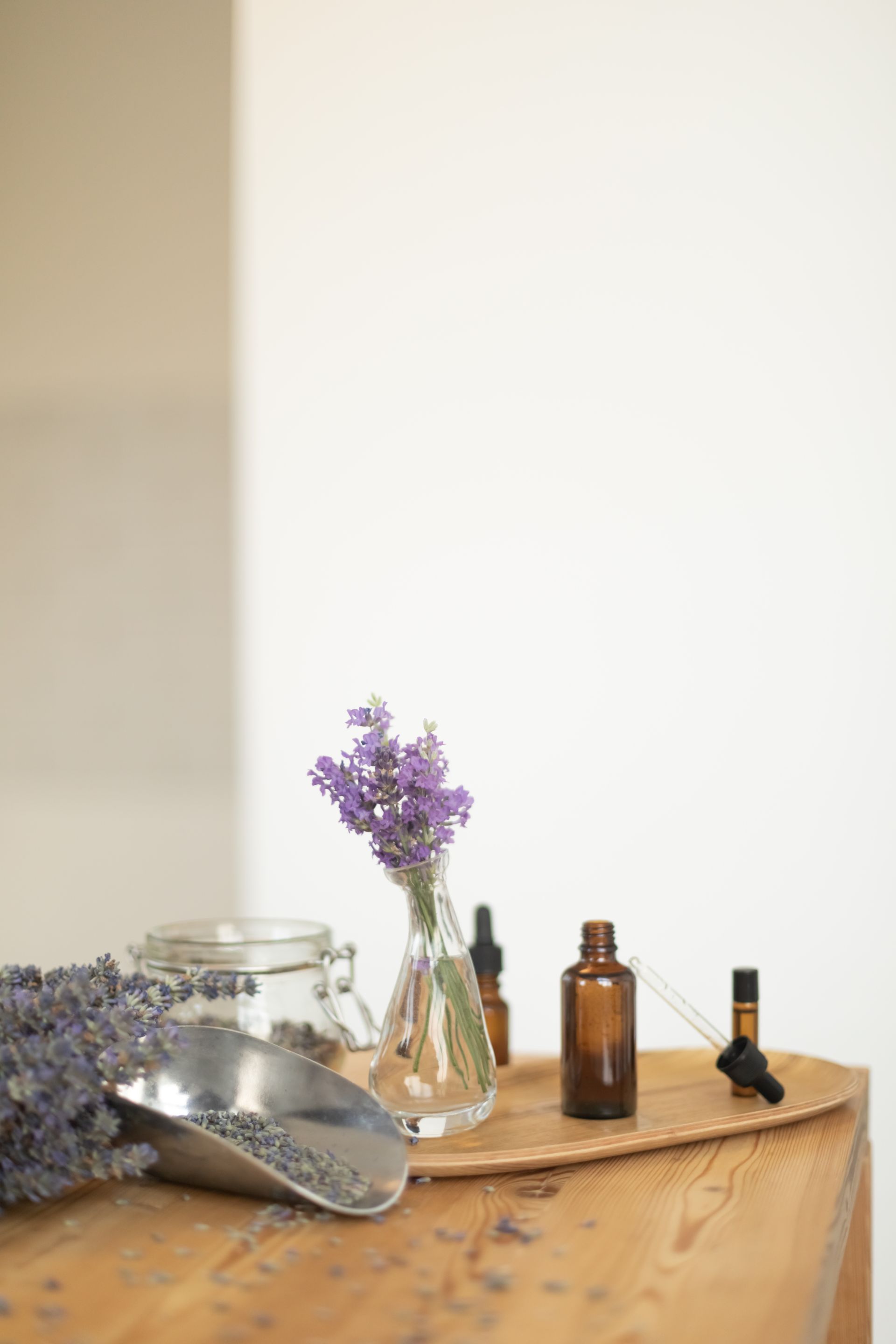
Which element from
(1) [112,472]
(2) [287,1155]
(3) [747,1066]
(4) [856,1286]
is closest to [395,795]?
(2) [287,1155]

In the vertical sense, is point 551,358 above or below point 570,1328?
above

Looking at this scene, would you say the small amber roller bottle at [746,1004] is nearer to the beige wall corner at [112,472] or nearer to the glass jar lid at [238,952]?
the glass jar lid at [238,952]

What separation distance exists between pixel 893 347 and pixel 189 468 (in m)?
1.34

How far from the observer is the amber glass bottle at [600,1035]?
937 millimetres

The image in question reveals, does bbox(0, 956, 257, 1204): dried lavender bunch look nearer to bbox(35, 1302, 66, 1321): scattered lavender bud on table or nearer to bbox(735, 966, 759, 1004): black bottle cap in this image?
bbox(35, 1302, 66, 1321): scattered lavender bud on table

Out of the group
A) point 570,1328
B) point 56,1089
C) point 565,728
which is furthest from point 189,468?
Answer: point 570,1328

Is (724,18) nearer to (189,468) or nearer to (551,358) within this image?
(551,358)

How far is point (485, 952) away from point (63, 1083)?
1.65 ft

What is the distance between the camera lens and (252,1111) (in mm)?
877

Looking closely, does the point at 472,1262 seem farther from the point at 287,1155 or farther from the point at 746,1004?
the point at 746,1004

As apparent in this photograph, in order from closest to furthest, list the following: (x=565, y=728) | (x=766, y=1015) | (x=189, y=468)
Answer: (x=766, y=1015), (x=565, y=728), (x=189, y=468)

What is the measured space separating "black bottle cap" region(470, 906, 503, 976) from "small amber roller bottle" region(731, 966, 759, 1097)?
231mm

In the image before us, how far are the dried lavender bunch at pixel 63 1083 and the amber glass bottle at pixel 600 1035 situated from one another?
0.35 metres

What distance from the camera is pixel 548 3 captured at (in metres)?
2.07
